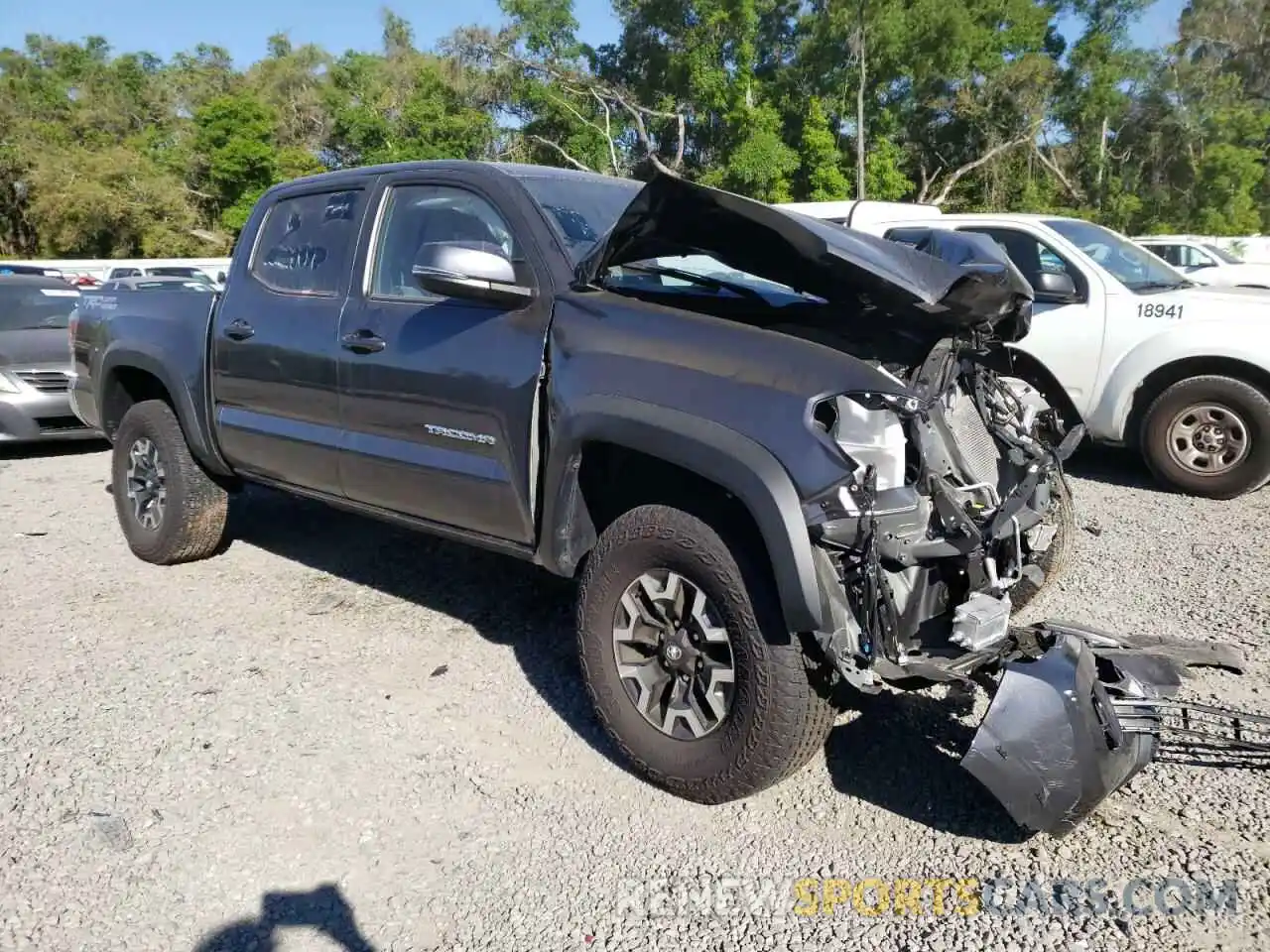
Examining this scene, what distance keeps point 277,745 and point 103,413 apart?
10.0ft

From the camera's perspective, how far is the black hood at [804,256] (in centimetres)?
296

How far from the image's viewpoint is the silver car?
880cm

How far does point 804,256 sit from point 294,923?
2.36 meters

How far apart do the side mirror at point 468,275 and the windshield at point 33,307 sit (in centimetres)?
777

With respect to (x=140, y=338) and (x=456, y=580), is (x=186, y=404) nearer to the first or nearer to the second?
(x=140, y=338)

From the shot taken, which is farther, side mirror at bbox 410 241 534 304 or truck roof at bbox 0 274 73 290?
truck roof at bbox 0 274 73 290

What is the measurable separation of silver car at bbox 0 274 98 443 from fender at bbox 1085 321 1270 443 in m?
8.28

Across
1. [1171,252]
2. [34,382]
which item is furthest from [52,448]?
[1171,252]

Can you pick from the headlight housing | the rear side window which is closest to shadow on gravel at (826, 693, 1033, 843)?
the headlight housing

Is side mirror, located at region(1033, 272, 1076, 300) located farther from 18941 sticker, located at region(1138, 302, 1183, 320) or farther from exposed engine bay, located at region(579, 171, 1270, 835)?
exposed engine bay, located at region(579, 171, 1270, 835)

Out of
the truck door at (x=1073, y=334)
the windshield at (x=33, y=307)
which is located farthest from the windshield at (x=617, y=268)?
the windshield at (x=33, y=307)

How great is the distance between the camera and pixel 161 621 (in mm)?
4680

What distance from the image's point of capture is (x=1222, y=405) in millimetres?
6387

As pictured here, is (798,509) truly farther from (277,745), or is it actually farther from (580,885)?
(277,745)
